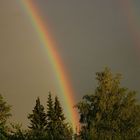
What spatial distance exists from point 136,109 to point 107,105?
3.07 metres

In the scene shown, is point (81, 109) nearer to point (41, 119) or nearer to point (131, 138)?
point (131, 138)

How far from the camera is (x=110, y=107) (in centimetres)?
6044

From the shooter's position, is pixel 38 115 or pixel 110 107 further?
pixel 38 115

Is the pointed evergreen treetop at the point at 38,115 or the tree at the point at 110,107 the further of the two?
the pointed evergreen treetop at the point at 38,115

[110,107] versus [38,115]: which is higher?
[38,115]

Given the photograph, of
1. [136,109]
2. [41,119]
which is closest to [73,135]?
[136,109]

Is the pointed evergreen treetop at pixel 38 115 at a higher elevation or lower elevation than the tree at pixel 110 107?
Result: higher

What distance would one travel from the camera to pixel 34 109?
3346 inches

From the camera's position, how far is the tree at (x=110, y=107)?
58125 mm

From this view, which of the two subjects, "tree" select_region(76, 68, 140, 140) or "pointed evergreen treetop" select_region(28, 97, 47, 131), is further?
"pointed evergreen treetop" select_region(28, 97, 47, 131)

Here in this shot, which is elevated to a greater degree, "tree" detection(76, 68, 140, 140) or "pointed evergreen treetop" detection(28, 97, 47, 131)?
"pointed evergreen treetop" detection(28, 97, 47, 131)

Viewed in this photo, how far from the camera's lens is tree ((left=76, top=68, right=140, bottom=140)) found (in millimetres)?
58125

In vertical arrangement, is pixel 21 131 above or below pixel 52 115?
below

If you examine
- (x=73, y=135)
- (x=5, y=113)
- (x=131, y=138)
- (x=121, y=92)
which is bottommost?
(x=73, y=135)
